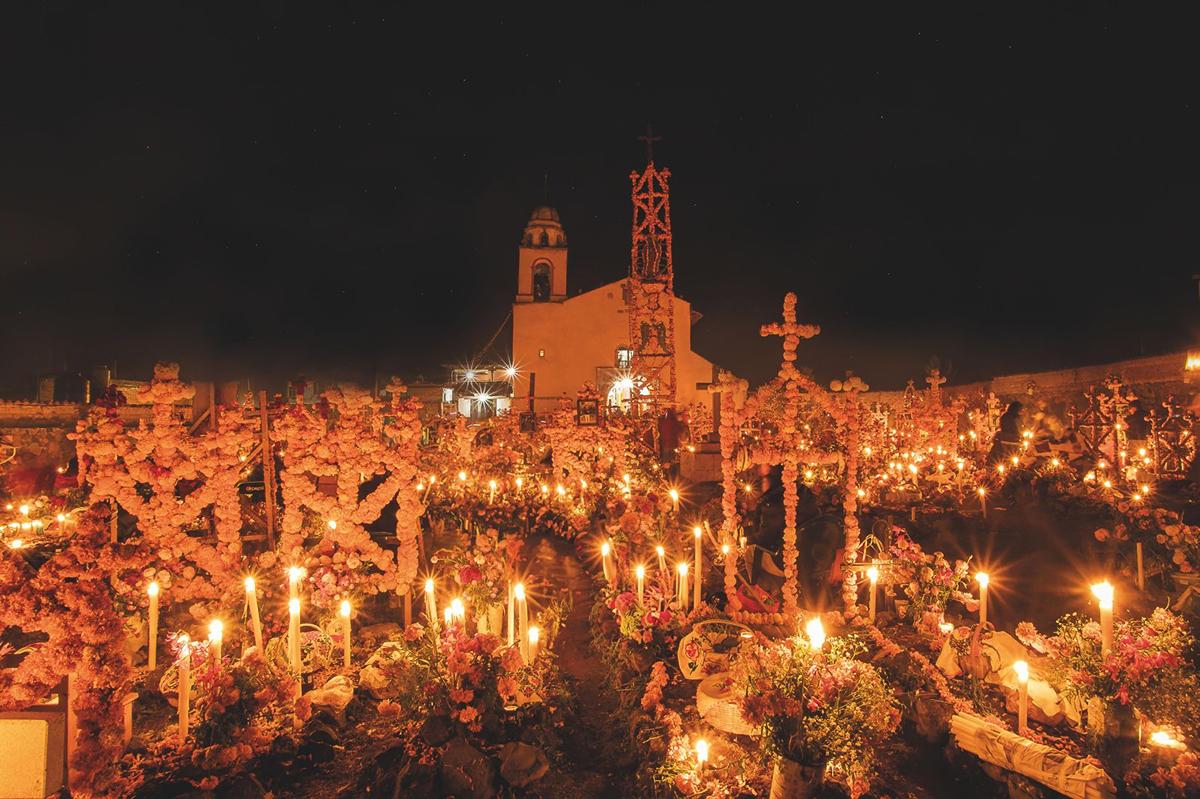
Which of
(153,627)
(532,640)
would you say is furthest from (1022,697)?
(153,627)

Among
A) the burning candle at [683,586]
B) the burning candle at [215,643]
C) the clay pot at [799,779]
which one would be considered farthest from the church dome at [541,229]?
the clay pot at [799,779]

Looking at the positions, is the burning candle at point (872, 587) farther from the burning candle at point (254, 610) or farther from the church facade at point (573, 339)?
the church facade at point (573, 339)

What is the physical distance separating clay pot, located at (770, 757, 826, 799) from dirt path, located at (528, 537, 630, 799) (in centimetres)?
143

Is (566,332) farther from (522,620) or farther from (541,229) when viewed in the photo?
(522,620)

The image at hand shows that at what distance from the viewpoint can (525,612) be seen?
6582 mm

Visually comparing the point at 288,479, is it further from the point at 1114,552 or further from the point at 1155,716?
the point at 1114,552

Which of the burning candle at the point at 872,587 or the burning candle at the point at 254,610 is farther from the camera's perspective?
the burning candle at the point at 872,587

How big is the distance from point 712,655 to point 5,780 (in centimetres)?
549

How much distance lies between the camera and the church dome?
38031 mm

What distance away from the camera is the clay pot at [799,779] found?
4.16 meters

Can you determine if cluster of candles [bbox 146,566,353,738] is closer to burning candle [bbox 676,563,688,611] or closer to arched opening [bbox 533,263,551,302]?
burning candle [bbox 676,563,688,611]

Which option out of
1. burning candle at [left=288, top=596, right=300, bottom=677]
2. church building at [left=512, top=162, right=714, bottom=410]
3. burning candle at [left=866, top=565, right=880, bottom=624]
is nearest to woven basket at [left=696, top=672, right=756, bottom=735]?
burning candle at [left=866, top=565, right=880, bottom=624]

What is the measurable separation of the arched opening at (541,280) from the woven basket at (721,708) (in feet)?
111

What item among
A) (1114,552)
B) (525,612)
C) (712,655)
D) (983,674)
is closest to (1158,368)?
(1114,552)
